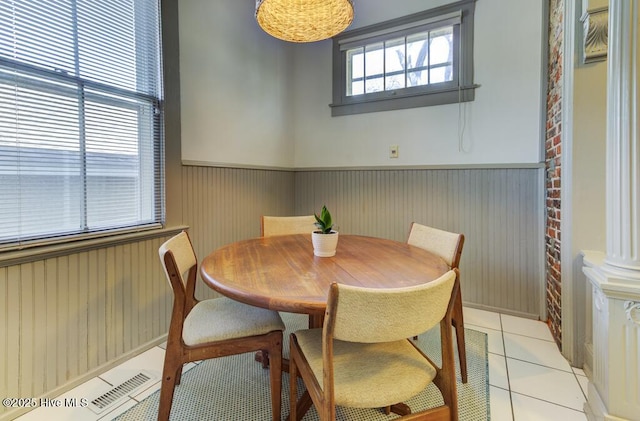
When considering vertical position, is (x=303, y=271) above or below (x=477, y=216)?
below

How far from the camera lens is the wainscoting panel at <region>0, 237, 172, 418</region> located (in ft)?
4.54

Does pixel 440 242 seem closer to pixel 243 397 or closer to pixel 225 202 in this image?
pixel 243 397

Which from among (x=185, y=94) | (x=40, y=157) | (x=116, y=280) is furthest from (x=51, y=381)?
(x=185, y=94)

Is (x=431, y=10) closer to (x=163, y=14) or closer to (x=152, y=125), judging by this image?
(x=163, y=14)

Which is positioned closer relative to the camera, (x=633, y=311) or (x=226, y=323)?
(x=633, y=311)

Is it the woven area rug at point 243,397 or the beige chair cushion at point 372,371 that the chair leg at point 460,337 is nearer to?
the woven area rug at point 243,397

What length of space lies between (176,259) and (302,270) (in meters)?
0.59

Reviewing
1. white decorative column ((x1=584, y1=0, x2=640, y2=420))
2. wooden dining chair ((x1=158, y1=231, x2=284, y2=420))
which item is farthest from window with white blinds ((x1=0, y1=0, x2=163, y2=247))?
white decorative column ((x1=584, y1=0, x2=640, y2=420))

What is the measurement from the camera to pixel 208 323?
1.34m

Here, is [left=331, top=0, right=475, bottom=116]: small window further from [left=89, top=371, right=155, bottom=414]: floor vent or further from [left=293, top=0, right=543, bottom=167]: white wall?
[left=89, top=371, right=155, bottom=414]: floor vent

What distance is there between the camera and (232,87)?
2.62 m

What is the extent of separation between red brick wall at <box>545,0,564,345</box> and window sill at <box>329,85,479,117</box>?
0.55 meters

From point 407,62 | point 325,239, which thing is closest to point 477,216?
point 407,62

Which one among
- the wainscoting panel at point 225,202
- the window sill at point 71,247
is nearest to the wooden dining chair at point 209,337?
the window sill at point 71,247
